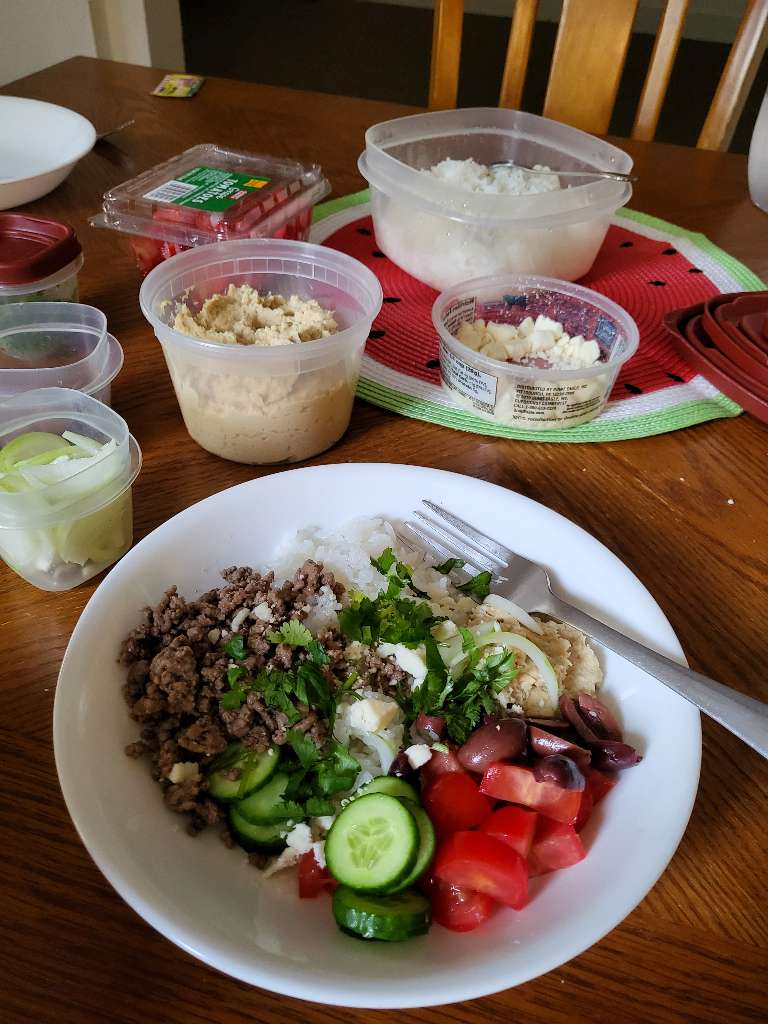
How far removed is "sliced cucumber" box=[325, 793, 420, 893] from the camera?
0.59 meters

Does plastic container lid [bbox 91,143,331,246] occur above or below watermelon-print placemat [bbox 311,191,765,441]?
above

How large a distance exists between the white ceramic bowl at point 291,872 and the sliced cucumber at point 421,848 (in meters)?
0.04

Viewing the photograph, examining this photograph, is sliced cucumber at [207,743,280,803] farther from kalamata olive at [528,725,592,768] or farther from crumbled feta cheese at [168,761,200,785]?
kalamata olive at [528,725,592,768]

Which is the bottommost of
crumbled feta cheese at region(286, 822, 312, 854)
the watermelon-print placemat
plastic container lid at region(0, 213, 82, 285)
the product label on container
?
the watermelon-print placemat

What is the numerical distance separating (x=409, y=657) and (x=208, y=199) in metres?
0.95

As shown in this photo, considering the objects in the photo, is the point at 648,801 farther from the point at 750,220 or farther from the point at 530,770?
the point at 750,220

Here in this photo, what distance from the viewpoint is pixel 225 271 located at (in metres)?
1.18

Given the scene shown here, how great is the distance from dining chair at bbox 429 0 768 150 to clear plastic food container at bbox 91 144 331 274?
930mm

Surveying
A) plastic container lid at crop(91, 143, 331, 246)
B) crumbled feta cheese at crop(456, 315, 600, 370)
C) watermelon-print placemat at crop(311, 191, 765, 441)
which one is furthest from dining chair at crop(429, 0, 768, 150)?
crumbled feta cheese at crop(456, 315, 600, 370)

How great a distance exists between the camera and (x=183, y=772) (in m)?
0.67

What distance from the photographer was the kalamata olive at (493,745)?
2.18 ft

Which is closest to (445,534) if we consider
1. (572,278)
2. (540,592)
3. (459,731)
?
(540,592)

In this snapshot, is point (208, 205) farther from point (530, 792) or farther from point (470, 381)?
point (530, 792)

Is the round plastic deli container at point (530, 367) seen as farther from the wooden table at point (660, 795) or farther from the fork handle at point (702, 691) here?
the fork handle at point (702, 691)
